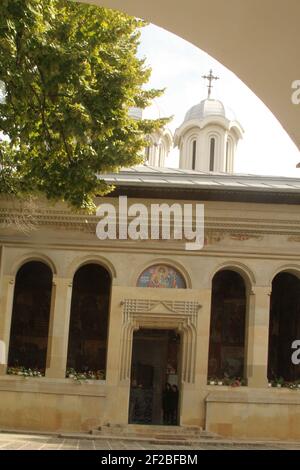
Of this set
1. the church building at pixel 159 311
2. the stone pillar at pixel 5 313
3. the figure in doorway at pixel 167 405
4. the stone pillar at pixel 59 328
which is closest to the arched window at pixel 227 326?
the church building at pixel 159 311

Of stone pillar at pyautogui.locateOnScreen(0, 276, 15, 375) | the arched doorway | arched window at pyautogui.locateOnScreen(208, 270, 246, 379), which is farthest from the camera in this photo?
arched window at pyautogui.locateOnScreen(208, 270, 246, 379)

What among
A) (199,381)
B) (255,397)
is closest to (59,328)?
(199,381)

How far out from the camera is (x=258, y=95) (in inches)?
143

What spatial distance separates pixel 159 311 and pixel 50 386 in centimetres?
342

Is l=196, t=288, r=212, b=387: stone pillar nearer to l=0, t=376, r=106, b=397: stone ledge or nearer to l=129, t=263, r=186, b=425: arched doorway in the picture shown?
l=129, t=263, r=186, b=425: arched doorway

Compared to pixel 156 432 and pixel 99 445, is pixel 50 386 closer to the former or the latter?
pixel 156 432

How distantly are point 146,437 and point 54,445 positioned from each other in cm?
338

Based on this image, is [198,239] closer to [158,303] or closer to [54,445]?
[158,303]

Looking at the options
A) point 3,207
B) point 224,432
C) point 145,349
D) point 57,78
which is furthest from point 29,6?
point 145,349

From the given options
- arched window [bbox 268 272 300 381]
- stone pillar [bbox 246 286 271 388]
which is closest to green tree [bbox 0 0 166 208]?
stone pillar [bbox 246 286 271 388]

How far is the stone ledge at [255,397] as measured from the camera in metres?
19.0

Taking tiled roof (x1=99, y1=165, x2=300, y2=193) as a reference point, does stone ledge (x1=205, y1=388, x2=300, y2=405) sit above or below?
below

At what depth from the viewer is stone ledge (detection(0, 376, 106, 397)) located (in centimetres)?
1902

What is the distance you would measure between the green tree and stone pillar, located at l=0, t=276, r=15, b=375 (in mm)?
8052
